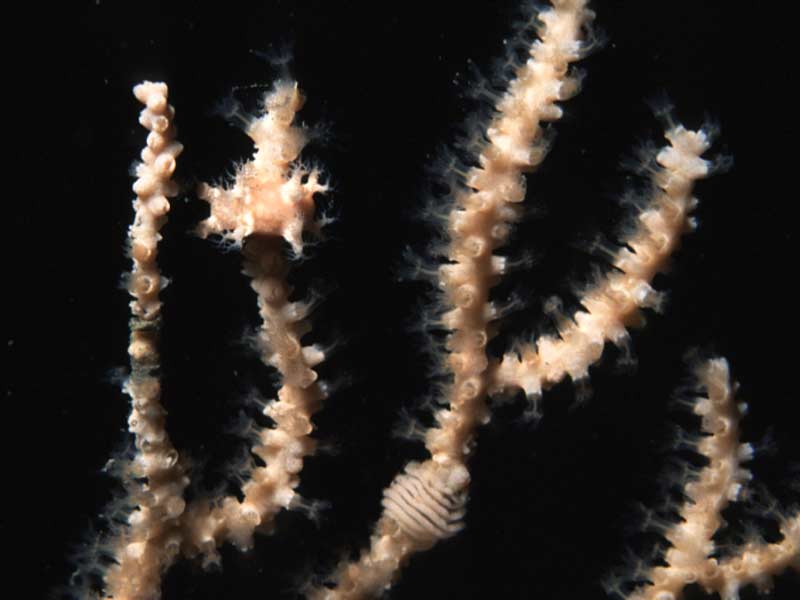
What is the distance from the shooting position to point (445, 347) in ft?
6.73

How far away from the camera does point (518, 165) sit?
183cm

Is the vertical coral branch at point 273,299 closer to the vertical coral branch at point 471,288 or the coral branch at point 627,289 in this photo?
the vertical coral branch at point 471,288

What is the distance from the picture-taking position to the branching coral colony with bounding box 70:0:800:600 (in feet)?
5.82

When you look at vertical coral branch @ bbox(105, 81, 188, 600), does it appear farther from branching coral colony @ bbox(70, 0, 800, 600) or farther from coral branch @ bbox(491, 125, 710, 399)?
coral branch @ bbox(491, 125, 710, 399)

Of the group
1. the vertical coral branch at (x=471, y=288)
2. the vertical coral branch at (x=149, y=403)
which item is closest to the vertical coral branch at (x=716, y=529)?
the vertical coral branch at (x=471, y=288)

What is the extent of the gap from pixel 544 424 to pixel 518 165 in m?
1.05

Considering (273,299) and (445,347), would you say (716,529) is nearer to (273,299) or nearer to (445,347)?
(445,347)

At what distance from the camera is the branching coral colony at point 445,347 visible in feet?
5.82

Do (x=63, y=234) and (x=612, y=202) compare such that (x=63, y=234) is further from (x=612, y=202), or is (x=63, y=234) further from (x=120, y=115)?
(x=612, y=202)

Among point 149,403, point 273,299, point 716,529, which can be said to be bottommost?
point 716,529

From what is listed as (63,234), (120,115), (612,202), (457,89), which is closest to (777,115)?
(612,202)

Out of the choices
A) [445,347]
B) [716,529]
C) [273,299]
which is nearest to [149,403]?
[273,299]

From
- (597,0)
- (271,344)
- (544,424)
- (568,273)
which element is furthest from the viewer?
(544,424)

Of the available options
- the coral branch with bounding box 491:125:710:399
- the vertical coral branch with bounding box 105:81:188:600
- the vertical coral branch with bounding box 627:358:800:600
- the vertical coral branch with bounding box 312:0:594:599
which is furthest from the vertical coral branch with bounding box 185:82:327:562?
the vertical coral branch with bounding box 627:358:800:600
